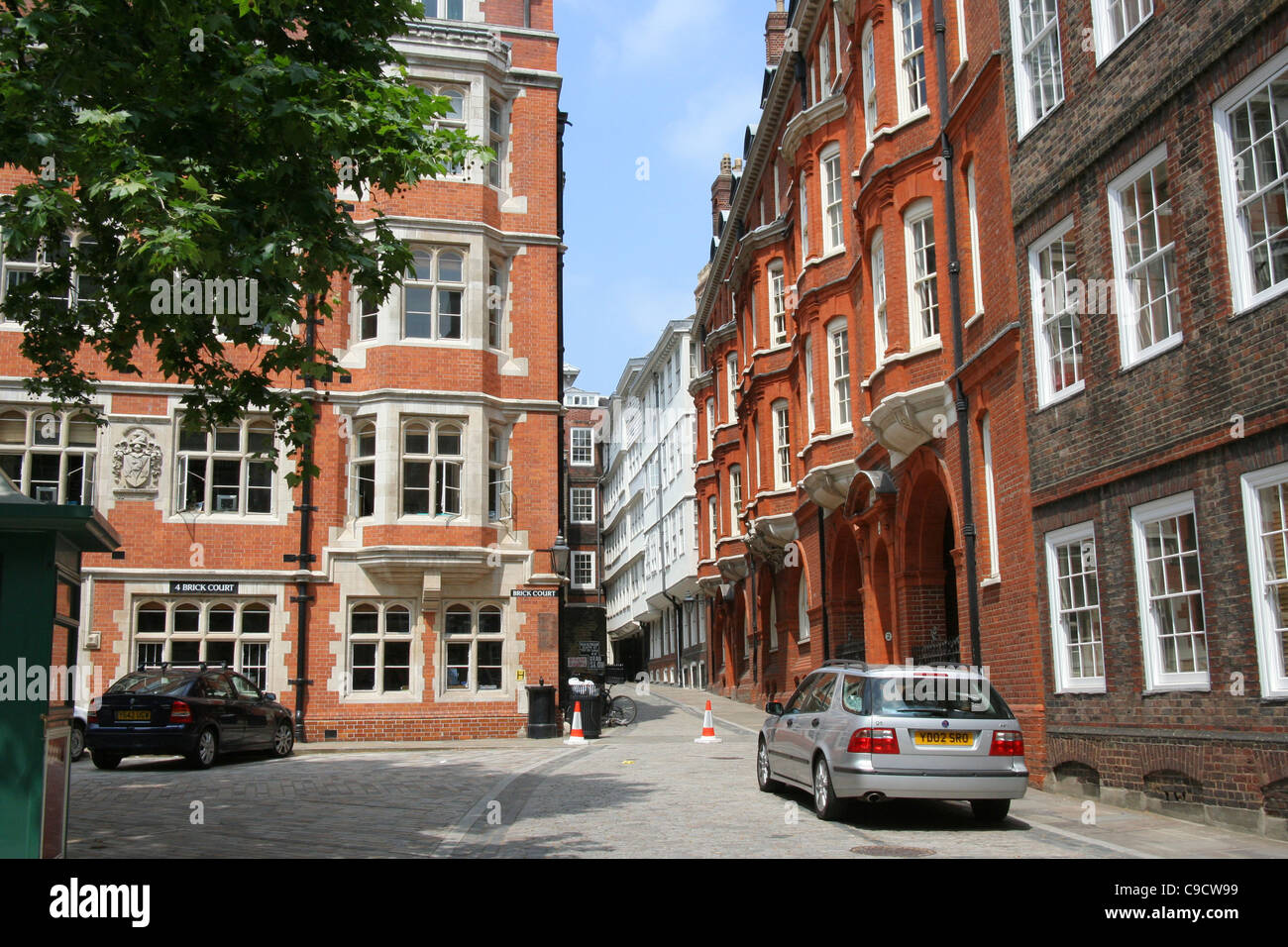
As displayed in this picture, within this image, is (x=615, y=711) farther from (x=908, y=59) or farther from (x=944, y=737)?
(x=944, y=737)

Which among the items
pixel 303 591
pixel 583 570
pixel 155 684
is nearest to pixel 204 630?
pixel 303 591

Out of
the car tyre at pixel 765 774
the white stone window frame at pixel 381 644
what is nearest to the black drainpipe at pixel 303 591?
the white stone window frame at pixel 381 644

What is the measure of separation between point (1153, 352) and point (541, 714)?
15.8m

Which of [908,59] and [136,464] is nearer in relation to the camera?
[908,59]

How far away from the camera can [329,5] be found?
1097 centimetres

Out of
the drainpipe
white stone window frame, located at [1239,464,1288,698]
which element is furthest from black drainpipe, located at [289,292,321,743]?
white stone window frame, located at [1239,464,1288,698]

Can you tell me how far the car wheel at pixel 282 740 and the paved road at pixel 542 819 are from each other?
6.30 feet

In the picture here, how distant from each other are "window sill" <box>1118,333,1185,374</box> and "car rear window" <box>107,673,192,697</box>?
46.6 feet

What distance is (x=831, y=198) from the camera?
26891 mm

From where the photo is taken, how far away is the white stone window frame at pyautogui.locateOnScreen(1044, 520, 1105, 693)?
13.5 m

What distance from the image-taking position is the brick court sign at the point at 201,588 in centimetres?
2393

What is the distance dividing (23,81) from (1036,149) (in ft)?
38.3

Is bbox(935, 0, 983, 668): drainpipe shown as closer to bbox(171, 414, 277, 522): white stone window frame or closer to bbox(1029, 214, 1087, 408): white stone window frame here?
bbox(1029, 214, 1087, 408): white stone window frame

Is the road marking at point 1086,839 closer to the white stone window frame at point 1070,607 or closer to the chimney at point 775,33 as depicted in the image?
the white stone window frame at point 1070,607
